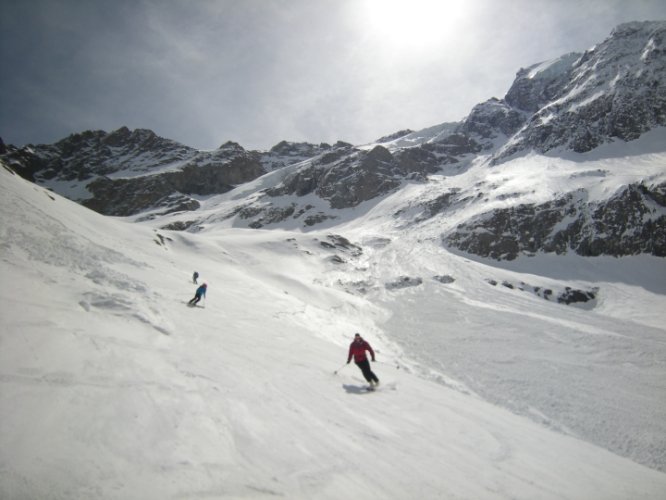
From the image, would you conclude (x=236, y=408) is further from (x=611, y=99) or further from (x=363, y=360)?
(x=611, y=99)

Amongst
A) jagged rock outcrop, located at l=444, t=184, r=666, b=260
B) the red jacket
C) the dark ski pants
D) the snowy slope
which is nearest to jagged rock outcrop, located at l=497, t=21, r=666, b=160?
jagged rock outcrop, located at l=444, t=184, r=666, b=260

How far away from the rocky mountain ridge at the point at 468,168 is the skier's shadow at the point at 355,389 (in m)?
59.9

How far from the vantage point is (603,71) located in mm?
106375

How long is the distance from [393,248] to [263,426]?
58.9 meters

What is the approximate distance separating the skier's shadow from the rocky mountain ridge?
59893 millimetres

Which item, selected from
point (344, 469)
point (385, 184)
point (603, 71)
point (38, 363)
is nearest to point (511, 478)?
point (344, 469)

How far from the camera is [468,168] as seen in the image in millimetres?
127250

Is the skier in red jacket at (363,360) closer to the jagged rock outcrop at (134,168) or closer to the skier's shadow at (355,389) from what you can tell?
the skier's shadow at (355,389)

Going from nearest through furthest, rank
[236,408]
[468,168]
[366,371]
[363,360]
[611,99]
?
[236,408], [366,371], [363,360], [611,99], [468,168]

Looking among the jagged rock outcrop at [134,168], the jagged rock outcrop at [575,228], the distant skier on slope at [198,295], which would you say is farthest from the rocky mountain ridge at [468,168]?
the distant skier on slope at [198,295]

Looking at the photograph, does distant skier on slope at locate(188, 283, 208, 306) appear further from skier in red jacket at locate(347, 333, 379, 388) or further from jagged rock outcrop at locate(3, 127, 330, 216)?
jagged rock outcrop at locate(3, 127, 330, 216)

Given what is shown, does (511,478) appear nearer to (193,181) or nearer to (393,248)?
(393,248)

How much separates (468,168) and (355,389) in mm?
132441

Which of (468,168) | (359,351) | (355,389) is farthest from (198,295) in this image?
(468,168)
